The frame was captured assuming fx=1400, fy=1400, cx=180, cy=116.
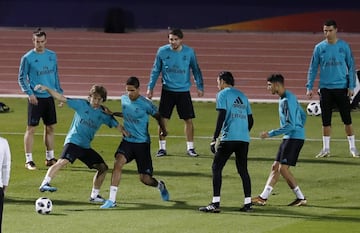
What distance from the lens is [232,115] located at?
19531 mm

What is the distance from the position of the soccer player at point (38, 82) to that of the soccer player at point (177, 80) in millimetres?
2095

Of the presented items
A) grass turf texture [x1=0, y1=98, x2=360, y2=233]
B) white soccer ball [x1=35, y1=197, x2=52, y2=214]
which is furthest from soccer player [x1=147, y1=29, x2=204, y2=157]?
white soccer ball [x1=35, y1=197, x2=52, y2=214]

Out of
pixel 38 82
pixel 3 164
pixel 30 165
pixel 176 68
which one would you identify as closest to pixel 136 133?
pixel 38 82

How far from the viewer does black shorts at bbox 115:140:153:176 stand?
65.9ft

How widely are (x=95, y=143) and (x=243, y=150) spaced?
24.7 ft

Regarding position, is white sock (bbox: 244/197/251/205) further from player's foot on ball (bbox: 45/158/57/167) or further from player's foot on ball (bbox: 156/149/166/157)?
player's foot on ball (bbox: 156/149/166/157)

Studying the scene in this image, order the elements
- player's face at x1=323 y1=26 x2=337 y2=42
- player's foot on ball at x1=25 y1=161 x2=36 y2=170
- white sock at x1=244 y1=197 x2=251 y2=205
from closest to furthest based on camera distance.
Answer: white sock at x1=244 y1=197 x2=251 y2=205, player's foot on ball at x1=25 y1=161 x2=36 y2=170, player's face at x1=323 y1=26 x2=337 y2=42

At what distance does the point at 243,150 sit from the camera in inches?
773

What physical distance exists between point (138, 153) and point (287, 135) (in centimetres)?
216

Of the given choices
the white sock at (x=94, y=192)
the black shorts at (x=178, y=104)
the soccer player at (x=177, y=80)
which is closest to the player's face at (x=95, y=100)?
the white sock at (x=94, y=192)

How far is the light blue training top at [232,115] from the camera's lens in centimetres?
1948

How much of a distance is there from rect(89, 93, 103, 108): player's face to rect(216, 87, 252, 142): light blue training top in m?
1.84

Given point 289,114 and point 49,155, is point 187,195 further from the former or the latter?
point 49,155

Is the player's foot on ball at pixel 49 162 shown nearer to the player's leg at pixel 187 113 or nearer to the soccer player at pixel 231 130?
the player's leg at pixel 187 113
